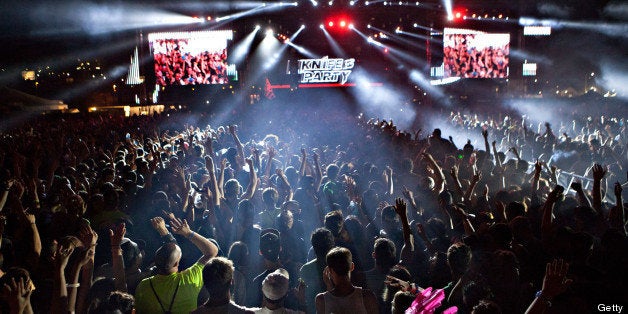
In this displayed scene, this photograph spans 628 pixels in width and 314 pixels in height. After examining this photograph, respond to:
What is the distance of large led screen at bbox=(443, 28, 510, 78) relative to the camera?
69.2ft

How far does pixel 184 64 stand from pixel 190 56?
0.43 metres

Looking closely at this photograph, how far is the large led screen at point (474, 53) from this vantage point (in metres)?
21.1

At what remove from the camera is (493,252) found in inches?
124

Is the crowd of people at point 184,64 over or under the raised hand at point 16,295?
over

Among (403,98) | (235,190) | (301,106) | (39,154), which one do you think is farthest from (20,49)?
(235,190)

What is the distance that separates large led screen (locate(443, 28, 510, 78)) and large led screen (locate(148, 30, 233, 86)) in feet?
30.5

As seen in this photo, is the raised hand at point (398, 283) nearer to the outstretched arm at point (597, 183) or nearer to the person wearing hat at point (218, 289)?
the person wearing hat at point (218, 289)

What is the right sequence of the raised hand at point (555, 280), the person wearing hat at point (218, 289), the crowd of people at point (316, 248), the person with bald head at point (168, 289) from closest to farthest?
the raised hand at point (555, 280) → the person wearing hat at point (218, 289) → the crowd of people at point (316, 248) → the person with bald head at point (168, 289)

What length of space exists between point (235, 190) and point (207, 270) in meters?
2.66

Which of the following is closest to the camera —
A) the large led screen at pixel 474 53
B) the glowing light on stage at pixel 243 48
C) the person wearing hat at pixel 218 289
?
the person wearing hat at pixel 218 289

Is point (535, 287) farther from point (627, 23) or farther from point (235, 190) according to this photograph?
point (627, 23)

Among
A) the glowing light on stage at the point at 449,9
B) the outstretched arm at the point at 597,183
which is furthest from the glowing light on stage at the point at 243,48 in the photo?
the outstretched arm at the point at 597,183

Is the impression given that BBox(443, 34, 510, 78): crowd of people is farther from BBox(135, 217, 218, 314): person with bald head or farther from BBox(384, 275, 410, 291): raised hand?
BBox(135, 217, 218, 314): person with bald head

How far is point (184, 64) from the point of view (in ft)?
71.9
